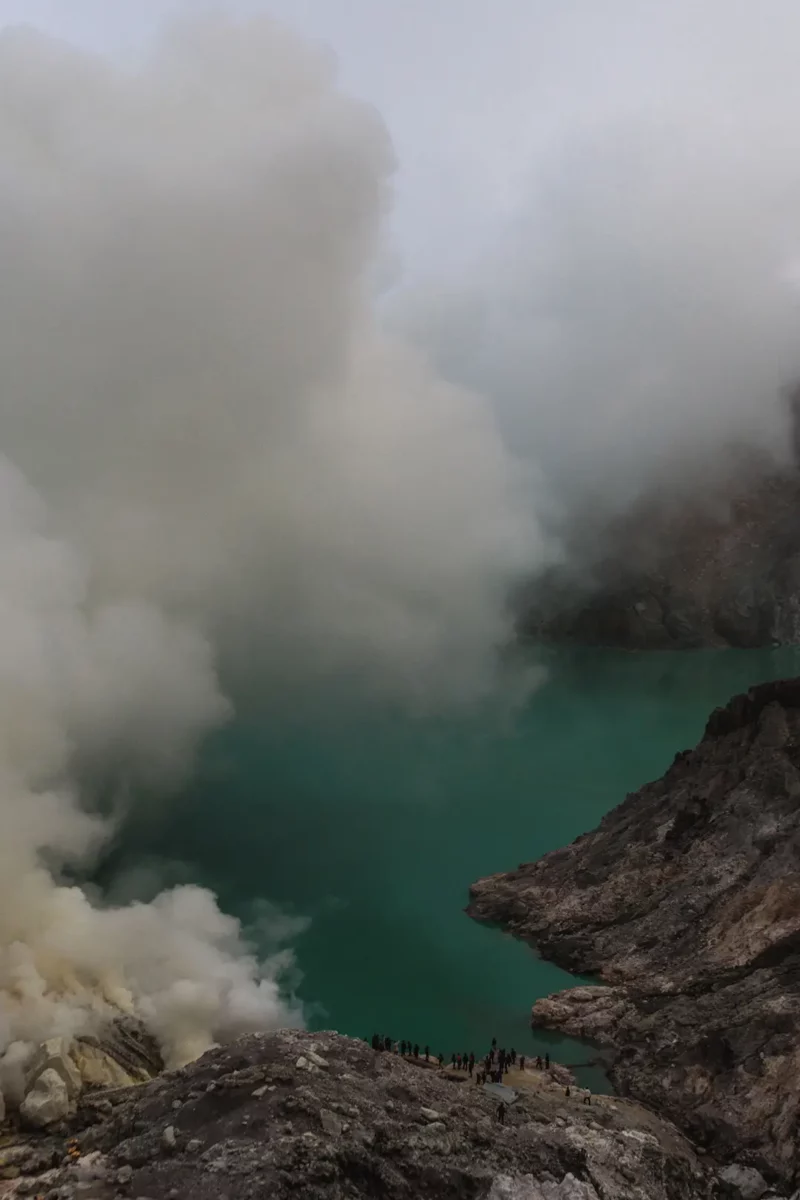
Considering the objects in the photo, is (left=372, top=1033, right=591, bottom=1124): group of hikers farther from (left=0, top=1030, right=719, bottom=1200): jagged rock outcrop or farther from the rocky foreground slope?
the rocky foreground slope

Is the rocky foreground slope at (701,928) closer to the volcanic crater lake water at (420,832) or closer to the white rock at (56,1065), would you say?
the volcanic crater lake water at (420,832)

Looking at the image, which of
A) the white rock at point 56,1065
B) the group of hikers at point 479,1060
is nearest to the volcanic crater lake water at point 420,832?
the group of hikers at point 479,1060

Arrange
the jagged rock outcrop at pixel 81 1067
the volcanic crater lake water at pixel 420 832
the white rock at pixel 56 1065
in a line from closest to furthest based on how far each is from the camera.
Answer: the jagged rock outcrop at pixel 81 1067 < the white rock at pixel 56 1065 < the volcanic crater lake water at pixel 420 832

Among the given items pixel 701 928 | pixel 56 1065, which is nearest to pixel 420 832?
pixel 701 928

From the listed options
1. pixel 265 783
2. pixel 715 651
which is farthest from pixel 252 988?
pixel 715 651

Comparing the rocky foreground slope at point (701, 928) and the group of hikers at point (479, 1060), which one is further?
the group of hikers at point (479, 1060)

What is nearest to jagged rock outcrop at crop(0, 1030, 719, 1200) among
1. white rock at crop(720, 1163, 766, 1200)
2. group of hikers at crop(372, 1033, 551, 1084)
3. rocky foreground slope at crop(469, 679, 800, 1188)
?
white rock at crop(720, 1163, 766, 1200)
